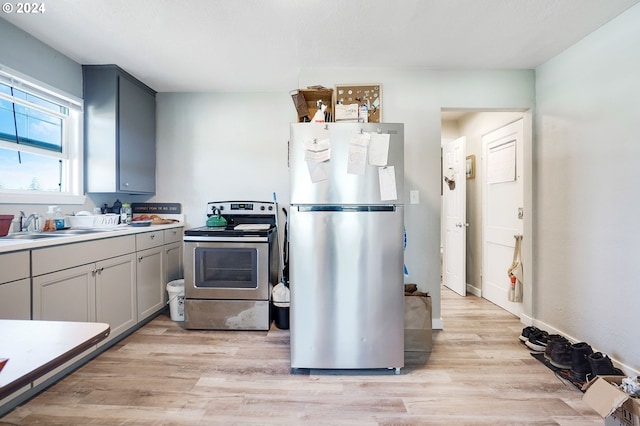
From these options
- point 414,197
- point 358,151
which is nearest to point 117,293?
point 358,151

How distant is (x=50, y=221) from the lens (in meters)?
2.29

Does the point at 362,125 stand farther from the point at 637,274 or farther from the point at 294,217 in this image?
the point at 637,274

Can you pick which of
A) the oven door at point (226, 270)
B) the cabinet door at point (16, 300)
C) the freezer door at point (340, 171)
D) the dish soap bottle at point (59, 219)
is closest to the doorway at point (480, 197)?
the freezer door at point (340, 171)

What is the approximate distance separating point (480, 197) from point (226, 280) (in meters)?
3.07

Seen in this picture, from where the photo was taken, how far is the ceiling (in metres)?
1.83

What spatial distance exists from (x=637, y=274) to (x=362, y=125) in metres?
1.96

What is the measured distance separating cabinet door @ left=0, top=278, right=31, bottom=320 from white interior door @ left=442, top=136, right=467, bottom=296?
12.4 feet

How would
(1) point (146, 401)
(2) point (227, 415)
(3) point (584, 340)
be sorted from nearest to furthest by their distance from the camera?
(2) point (227, 415), (1) point (146, 401), (3) point (584, 340)

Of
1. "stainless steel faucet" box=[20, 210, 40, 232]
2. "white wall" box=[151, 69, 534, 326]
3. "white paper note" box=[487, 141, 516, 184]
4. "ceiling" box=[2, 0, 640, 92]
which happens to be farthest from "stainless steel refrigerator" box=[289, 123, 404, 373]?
"stainless steel faucet" box=[20, 210, 40, 232]

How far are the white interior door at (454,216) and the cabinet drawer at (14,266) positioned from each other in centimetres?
378

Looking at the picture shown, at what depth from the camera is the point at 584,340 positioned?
218 cm

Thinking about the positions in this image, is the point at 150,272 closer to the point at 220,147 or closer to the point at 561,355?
the point at 220,147

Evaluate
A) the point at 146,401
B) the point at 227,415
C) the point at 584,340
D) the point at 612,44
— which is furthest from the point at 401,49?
the point at 146,401

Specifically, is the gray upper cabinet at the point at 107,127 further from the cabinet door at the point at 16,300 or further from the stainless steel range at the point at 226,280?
the cabinet door at the point at 16,300
